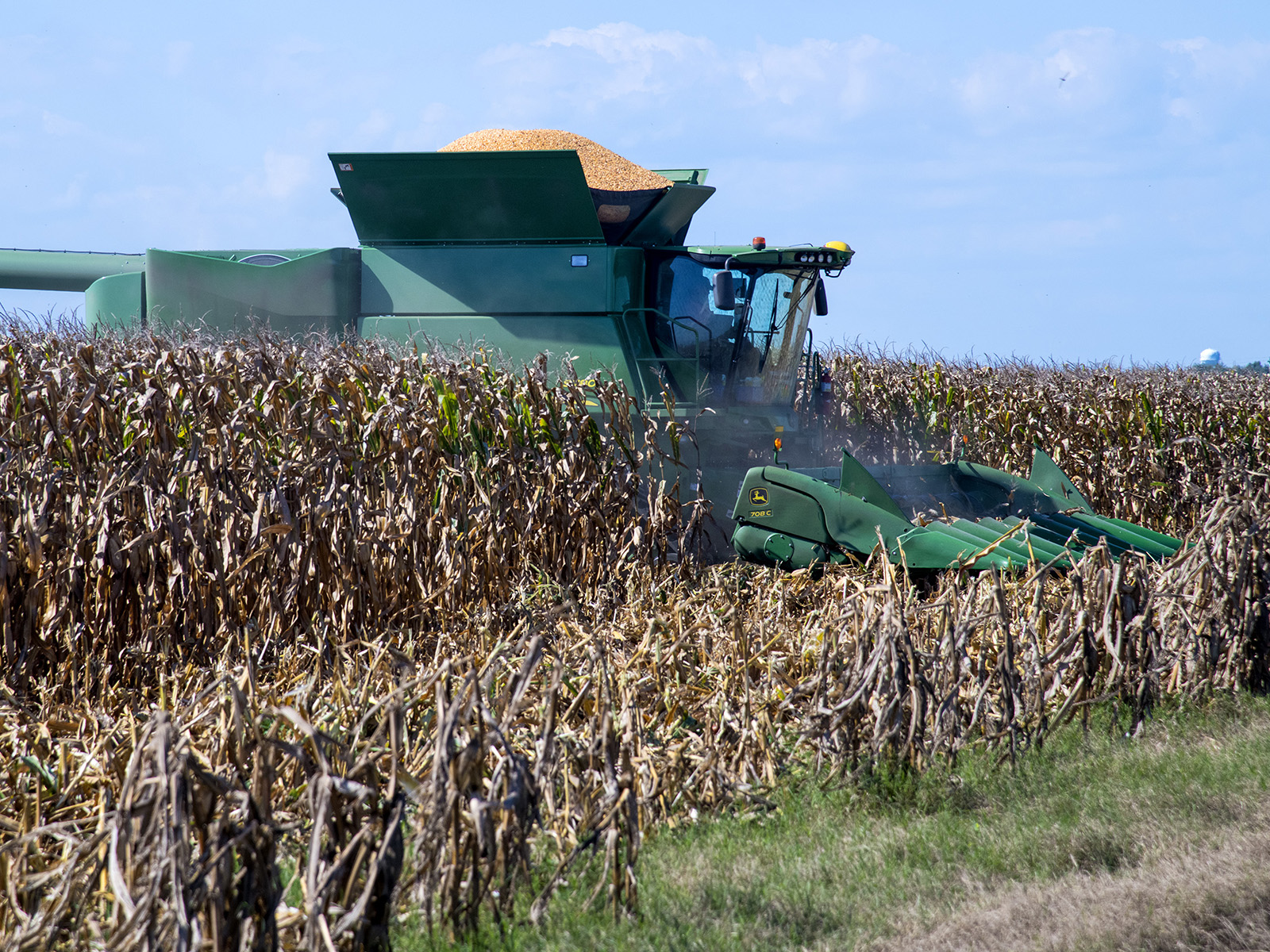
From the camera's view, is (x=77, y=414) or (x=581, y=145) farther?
(x=581, y=145)

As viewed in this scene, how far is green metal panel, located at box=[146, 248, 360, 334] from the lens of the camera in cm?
808

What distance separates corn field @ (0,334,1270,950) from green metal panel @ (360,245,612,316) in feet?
3.86

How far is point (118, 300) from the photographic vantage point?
8.70 m

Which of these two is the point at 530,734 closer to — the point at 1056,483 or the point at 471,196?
the point at 471,196

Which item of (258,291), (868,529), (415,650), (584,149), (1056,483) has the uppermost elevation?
(584,149)

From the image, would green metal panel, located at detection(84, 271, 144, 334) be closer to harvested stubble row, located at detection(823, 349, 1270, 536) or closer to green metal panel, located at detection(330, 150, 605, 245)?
green metal panel, located at detection(330, 150, 605, 245)

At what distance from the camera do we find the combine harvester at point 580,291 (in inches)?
290

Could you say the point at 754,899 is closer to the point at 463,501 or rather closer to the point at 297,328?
the point at 463,501

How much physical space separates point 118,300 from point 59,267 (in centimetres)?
192

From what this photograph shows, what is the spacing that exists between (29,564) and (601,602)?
256 centimetres

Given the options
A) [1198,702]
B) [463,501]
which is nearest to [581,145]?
[463,501]

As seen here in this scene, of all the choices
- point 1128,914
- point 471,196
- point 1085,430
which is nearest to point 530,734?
point 1128,914

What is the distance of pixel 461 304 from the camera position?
25.8ft

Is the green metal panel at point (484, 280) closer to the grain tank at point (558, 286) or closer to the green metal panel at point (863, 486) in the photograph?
the grain tank at point (558, 286)
